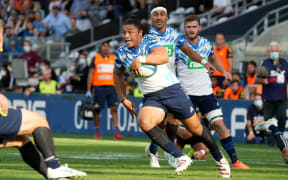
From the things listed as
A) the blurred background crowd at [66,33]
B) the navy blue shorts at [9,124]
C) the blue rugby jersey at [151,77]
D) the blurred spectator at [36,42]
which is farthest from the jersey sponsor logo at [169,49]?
the blurred spectator at [36,42]

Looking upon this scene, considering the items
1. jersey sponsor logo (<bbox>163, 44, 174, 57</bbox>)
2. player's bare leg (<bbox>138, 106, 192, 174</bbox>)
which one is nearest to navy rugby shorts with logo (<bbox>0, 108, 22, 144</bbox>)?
player's bare leg (<bbox>138, 106, 192, 174</bbox>)

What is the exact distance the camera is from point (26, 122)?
689cm

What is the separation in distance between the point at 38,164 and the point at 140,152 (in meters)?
6.79

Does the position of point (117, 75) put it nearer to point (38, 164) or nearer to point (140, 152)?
point (38, 164)

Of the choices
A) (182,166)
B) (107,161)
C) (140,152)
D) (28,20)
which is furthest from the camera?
(28,20)

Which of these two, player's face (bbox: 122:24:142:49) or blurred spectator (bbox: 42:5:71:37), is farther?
blurred spectator (bbox: 42:5:71:37)

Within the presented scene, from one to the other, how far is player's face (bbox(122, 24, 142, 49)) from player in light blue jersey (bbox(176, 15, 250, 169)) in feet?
7.49

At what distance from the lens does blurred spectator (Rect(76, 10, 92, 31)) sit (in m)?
29.5

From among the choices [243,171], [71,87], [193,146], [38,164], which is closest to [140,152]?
[193,146]

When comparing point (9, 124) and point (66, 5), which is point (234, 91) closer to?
point (9, 124)

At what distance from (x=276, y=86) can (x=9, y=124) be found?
10005 mm

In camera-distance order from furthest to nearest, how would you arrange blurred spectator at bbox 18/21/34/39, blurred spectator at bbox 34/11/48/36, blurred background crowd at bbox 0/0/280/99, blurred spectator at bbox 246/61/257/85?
blurred spectator at bbox 18/21/34/39 < blurred spectator at bbox 34/11/48/36 < blurred background crowd at bbox 0/0/280/99 < blurred spectator at bbox 246/61/257/85

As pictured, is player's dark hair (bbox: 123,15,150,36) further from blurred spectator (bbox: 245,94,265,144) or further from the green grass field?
blurred spectator (bbox: 245,94,265,144)

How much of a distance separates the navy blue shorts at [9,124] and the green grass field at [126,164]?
6.21 ft
